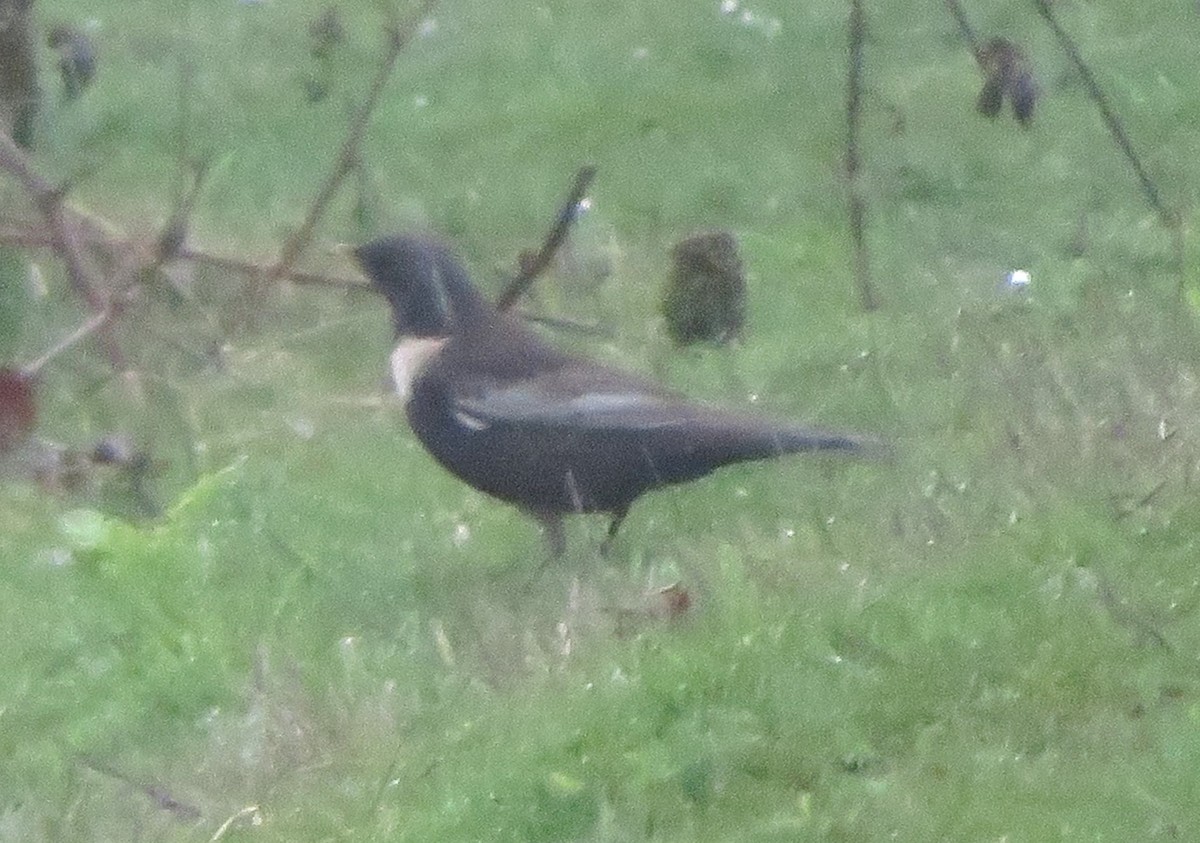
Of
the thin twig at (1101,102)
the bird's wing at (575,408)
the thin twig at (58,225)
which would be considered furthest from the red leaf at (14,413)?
the thin twig at (1101,102)

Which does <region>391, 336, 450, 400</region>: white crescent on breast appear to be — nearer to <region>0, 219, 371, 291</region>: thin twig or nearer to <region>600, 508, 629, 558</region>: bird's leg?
<region>0, 219, 371, 291</region>: thin twig

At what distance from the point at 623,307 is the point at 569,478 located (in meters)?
2.93

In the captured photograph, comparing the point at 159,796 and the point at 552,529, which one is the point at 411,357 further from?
the point at 159,796

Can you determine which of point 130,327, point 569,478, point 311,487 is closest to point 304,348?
point 130,327

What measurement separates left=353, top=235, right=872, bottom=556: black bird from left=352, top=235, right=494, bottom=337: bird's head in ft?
0.47

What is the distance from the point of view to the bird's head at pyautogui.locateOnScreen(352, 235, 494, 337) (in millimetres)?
7797

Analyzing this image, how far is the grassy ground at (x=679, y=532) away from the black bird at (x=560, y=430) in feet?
0.53

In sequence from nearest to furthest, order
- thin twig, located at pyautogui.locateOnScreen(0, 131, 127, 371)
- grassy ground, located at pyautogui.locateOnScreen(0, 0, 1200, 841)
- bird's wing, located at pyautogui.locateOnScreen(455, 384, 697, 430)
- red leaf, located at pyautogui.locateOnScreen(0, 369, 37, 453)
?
grassy ground, located at pyautogui.locateOnScreen(0, 0, 1200, 841) → bird's wing, located at pyautogui.locateOnScreen(455, 384, 697, 430) → red leaf, located at pyautogui.locateOnScreen(0, 369, 37, 453) → thin twig, located at pyautogui.locateOnScreen(0, 131, 127, 371)

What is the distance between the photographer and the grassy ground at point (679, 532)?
4820 mm

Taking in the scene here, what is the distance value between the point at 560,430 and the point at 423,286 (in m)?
0.96

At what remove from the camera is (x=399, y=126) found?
1333 cm

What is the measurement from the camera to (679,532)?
712cm

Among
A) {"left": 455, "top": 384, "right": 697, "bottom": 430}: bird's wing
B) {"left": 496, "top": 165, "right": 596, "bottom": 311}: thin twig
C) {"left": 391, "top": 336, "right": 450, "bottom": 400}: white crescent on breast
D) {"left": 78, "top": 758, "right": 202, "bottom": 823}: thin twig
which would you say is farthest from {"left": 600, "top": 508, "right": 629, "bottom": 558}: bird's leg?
{"left": 78, "top": 758, "right": 202, "bottom": 823}: thin twig

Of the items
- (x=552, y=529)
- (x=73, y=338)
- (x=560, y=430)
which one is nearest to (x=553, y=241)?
(x=560, y=430)
